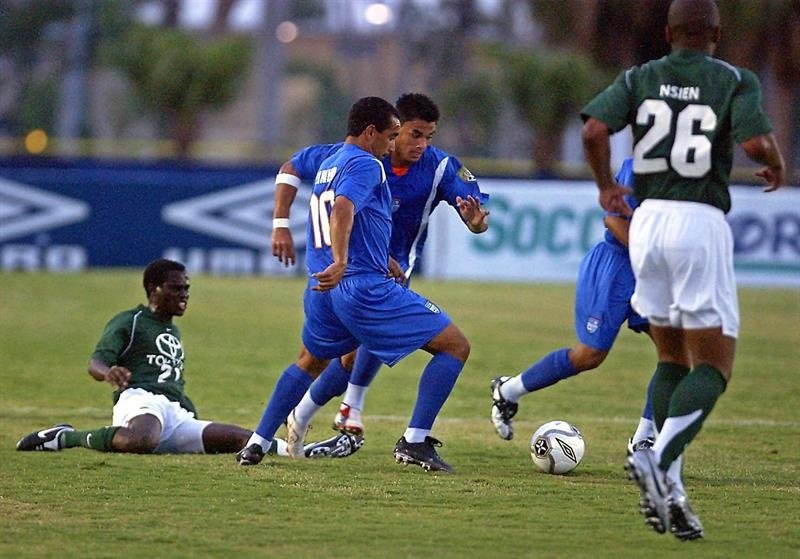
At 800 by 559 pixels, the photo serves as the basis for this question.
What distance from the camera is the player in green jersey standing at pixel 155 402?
8.23 meters

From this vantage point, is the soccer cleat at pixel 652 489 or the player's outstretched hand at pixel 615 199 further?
the player's outstretched hand at pixel 615 199

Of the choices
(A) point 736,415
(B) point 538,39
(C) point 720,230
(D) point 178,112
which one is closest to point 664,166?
(C) point 720,230

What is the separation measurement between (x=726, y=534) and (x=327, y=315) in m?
2.48

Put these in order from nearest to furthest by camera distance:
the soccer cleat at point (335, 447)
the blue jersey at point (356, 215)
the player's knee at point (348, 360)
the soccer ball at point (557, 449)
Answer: the blue jersey at point (356, 215)
the soccer ball at point (557, 449)
the soccer cleat at point (335, 447)
the player's knee at point (348, 360)

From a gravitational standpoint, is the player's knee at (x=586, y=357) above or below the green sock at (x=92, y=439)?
above

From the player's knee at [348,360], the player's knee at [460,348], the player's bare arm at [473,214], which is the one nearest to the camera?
the player's knee at [460,348]

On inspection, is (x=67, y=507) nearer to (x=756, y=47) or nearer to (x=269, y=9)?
(x=269, y=9)

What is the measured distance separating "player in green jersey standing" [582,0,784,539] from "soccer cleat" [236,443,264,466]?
247cm

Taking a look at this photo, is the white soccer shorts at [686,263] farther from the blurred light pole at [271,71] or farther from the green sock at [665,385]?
the blurred light pole at [271,71]

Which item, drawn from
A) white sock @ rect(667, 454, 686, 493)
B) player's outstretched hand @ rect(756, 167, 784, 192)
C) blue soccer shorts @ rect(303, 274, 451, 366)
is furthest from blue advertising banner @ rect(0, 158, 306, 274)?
white sock @ rect(667, 454, 686, 493)

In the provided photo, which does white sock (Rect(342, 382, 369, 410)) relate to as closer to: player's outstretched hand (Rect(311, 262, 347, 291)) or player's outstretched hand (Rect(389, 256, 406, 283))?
player's outstretched hand (Rect(389, 256, 406, 283))

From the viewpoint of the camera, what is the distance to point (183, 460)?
8.09 metres

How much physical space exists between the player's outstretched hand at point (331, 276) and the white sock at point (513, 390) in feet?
5.71

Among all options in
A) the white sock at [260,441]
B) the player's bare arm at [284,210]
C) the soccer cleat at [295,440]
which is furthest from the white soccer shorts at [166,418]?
the player's bare arm at [284,210]
